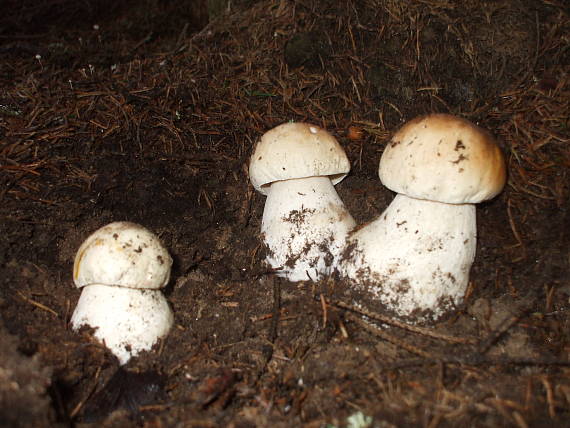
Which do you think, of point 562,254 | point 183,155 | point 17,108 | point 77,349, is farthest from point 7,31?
point 562,254

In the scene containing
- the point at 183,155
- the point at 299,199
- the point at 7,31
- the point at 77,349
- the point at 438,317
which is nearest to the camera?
the point at 77,349

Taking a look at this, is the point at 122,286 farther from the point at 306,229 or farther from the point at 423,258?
the point at 423,258

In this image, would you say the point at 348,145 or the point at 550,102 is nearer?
the point at 550,102

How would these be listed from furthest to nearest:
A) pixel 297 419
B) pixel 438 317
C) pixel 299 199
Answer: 1. pixel 299 199
2. pixel 438 317
3. pixel 297 419

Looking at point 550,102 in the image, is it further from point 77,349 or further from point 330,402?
point 77,349

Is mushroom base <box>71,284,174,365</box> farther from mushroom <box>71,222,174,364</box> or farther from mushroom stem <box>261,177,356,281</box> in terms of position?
mushroom stem <box>261,177,356,281</box>

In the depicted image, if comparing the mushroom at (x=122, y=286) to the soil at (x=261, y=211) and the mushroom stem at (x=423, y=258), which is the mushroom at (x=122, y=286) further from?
the mushroom stem at (x=423, y=258)

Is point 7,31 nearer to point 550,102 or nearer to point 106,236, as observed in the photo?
point 106,236

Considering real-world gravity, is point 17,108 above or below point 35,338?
above

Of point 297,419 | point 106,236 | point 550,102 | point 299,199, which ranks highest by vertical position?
point 550,102
